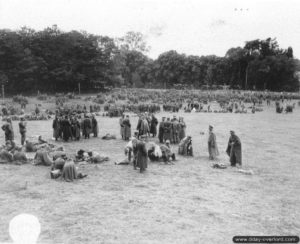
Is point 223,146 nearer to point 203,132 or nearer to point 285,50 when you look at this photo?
point 203,132

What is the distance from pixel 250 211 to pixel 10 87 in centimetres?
5285

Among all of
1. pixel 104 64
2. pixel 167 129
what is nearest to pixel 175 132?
pixel 167 129

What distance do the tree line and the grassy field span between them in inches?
1712

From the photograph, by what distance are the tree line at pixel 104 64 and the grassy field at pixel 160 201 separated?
43.5 metres

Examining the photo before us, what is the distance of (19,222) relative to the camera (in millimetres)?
9211

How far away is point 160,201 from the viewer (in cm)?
1121

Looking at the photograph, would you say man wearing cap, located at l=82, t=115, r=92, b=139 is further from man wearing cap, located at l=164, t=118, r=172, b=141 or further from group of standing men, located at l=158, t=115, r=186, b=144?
man wearing cap, located at l=164, t=118, r=172, b=141

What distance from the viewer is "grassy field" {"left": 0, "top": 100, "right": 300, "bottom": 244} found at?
8961mm

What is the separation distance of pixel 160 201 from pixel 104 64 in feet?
176

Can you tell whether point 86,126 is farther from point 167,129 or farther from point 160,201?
point 160,201

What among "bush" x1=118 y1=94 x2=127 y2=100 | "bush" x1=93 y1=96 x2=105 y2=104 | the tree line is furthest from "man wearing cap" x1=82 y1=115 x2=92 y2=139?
the tree line

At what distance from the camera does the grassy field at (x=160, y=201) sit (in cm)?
896

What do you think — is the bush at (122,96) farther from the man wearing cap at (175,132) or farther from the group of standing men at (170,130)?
the man wearing cap at (175,132)

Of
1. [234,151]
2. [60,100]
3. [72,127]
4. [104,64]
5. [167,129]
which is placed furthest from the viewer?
[104,64]
